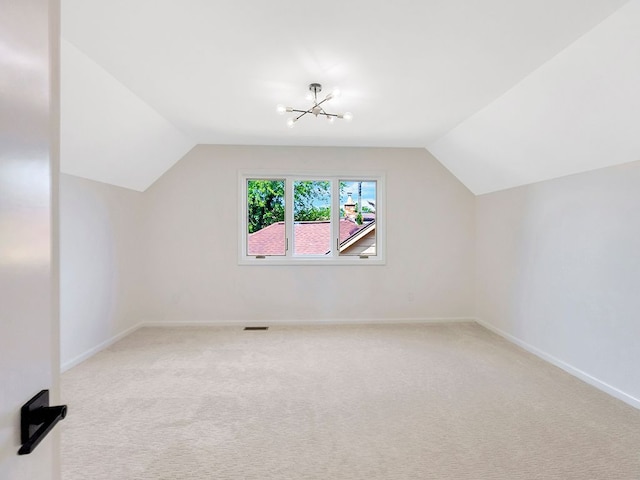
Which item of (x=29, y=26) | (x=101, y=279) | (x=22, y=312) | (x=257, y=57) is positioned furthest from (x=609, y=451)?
(x=101, y=279)

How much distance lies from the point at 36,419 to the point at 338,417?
1.92 m

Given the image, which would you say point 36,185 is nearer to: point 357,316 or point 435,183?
point 357,316

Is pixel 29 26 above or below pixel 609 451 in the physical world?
above

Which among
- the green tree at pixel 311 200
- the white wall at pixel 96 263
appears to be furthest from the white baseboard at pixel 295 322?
the green tree at pixel 311 200

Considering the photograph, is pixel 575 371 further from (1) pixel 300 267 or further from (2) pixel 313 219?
(2) pixel 313 219

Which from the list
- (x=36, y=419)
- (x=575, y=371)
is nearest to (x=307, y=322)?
(x=575, y=371)

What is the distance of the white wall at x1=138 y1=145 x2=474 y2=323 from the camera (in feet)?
14.3

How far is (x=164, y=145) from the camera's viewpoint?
3.82m

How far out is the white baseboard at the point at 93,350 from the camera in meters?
2.99

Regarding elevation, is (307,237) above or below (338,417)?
above

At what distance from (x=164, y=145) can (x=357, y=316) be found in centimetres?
331

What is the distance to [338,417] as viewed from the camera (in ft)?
7.30

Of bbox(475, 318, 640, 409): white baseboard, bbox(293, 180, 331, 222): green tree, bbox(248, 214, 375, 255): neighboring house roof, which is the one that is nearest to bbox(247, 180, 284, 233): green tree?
bbox(248, 214, 375, 255): neighboring house roof

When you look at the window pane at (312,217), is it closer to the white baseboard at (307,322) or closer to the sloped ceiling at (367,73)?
the white baseboard at (307,322)
